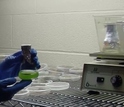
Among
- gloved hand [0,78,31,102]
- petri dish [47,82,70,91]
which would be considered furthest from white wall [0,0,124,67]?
gloved hand [0,78,31,102]

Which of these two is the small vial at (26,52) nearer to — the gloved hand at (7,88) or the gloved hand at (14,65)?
the gloved hand at (14,65)

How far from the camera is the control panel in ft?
2.97

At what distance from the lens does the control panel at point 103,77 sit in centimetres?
91

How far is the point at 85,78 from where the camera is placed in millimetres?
981

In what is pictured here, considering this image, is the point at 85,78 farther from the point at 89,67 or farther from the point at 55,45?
the point at 55,45

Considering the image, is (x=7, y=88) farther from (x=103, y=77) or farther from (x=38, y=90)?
(x=103, y=77)

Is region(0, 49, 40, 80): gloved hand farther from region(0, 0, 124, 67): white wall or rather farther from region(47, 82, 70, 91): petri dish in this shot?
region(0, 0, 124, 67): white wall

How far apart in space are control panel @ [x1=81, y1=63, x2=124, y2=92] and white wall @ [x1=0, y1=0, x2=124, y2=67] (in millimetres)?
715

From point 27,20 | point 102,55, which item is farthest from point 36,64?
point 27,20

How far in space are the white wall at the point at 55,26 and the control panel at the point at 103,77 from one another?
715mm

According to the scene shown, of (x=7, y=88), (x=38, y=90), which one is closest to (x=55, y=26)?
(x=38, y=90)

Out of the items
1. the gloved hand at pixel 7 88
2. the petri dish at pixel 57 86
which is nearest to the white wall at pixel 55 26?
the petri dish at pixel 57 86

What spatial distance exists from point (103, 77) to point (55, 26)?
1.00 m

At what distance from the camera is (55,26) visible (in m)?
1.88
